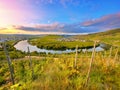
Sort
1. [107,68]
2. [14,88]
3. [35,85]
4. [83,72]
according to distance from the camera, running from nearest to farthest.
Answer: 1. [14,88]
2. [35,85]
3. [83,72]
4. [107,68]

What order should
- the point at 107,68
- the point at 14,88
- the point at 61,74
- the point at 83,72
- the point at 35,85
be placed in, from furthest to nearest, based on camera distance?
the point at 107,68 < the point at 83,72 < the point at 61,74 < the point at 35,85 < the point at 14,88

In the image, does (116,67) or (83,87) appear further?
(116,67)

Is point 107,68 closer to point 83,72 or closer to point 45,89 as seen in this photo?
point 83,72

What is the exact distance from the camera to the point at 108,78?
34.7ft

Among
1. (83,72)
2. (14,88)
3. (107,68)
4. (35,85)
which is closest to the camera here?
(14,88)

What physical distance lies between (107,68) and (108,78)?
164 centimetres

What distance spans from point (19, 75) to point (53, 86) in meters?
4.85

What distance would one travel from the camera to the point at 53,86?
336 inches

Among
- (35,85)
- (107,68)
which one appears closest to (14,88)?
(35,85)

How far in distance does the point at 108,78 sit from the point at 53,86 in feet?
11.4

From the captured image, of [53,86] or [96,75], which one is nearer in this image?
[53,86]

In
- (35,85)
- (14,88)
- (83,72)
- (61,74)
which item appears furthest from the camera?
(83,72)

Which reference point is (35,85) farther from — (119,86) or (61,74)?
(119,86)

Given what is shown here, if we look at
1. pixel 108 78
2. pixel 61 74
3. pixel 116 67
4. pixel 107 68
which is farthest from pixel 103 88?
pixel 116 67
